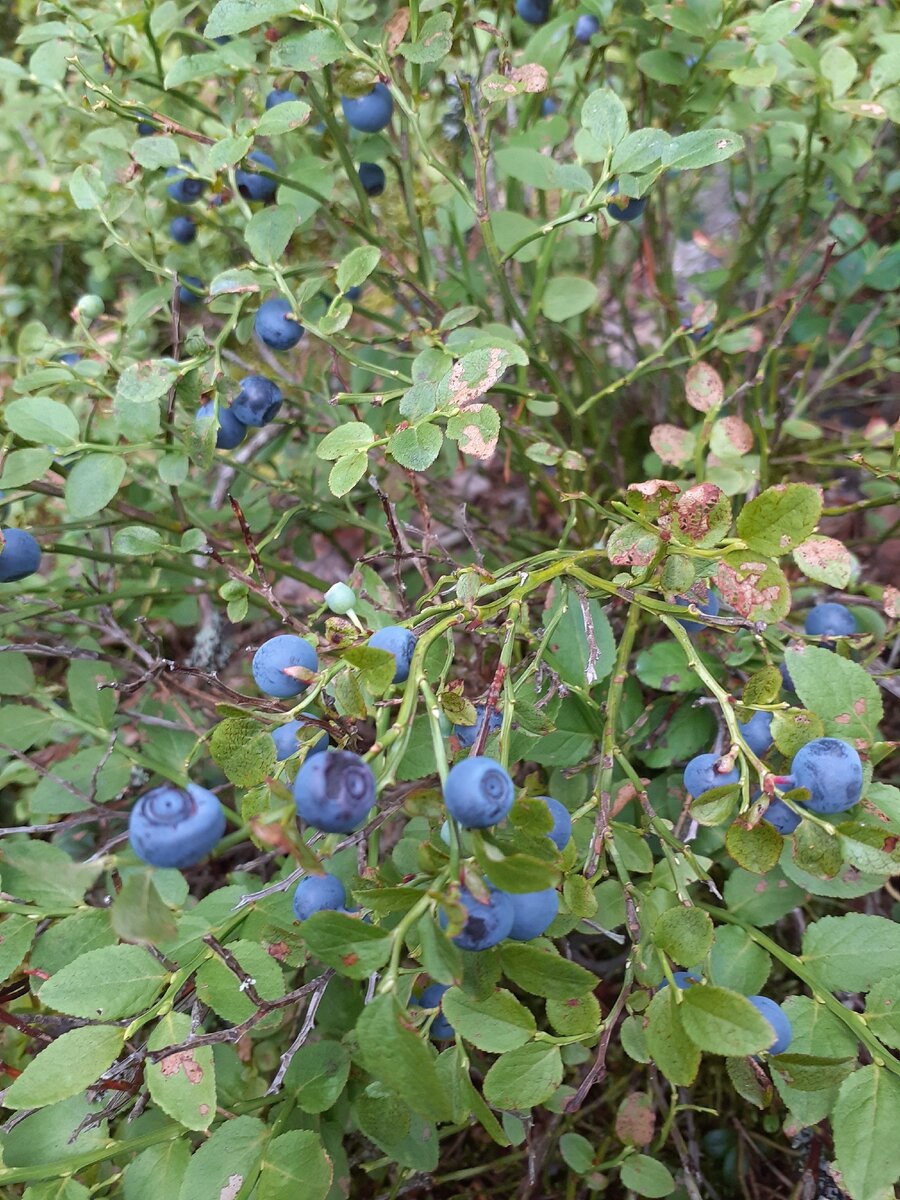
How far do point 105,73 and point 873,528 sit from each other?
1787mm

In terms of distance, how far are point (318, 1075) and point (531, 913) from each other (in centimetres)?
40

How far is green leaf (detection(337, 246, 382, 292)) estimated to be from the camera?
1.12 meters

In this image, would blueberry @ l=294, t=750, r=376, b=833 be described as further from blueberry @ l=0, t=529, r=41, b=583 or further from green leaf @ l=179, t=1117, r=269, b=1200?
blueberry @ l=0, t=529, r=41, b=583

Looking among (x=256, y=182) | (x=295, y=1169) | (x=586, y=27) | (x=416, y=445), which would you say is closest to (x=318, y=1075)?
(x=295, y=1169)

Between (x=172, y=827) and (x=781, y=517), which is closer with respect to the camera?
(x=172, y=827)

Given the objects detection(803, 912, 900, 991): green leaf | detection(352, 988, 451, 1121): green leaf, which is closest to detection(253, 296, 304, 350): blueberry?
detection(352, 988, 451, 1121): green leaf

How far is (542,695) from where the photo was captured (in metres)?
1.19

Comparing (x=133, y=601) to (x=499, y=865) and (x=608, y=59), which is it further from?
(x=608, y=59)

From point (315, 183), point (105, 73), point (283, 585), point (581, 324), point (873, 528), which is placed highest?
point (105, 73)

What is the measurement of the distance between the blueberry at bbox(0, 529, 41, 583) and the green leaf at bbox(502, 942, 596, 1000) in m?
0.84

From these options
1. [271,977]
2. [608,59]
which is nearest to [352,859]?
[271,977]

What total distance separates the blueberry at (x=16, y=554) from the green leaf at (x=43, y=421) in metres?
0.13

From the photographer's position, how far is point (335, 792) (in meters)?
0.64

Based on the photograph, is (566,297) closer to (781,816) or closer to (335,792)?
(781,816)
